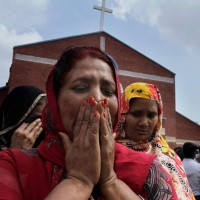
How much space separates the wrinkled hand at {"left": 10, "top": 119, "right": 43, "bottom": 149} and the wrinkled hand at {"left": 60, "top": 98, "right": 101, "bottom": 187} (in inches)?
44.6

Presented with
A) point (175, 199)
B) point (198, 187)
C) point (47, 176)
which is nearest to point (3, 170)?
point (47, 176)

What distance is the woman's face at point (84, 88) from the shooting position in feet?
5.09

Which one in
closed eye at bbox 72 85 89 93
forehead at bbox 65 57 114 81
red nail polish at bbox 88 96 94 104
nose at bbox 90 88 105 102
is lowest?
red nail polish at bbox 88 96 94 104

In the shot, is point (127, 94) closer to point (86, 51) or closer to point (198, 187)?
point (86, 51)

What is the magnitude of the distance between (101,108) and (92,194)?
0.40m

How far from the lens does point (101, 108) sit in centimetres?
148

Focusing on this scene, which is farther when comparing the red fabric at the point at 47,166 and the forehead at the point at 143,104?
the forehead at the point at 143,104

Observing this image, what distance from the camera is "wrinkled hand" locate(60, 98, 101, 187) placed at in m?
1.37

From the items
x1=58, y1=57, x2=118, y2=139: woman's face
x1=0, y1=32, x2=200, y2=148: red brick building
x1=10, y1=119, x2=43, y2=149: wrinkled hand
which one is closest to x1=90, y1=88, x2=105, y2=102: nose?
x1=58, y1=57, x2=118, y2=139: woman's face

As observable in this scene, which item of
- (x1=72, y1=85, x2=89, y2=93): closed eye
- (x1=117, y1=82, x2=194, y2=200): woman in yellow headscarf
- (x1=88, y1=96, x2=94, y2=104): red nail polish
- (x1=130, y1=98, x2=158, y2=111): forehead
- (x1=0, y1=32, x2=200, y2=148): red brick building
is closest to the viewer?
(x1=88, y1=96, x2=94, y2=104): red nail polish

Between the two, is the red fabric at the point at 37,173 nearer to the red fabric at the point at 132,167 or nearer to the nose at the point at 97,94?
the red fabric at the point at 132,167

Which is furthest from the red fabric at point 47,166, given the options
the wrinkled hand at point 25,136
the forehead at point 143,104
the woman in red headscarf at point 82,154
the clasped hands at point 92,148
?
the forehead at point 143,104

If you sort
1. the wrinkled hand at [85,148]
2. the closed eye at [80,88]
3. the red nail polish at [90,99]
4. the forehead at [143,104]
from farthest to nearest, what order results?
the forehead at [143,104] → the closed eye at [80,88] → the red nail polish at [90,99] → the wrinkled hand at [85,148]

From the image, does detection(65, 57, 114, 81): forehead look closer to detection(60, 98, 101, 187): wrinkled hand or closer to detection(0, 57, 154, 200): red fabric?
detection(0, 57, 154, 200): red fabric
